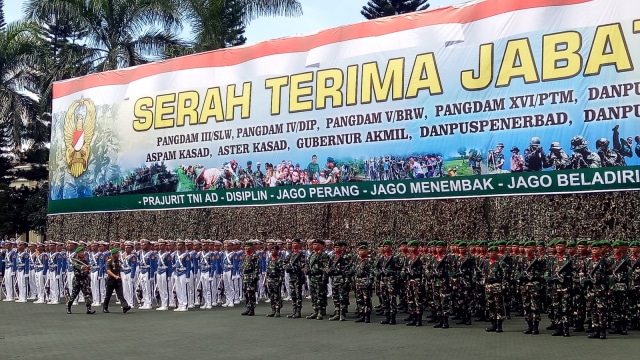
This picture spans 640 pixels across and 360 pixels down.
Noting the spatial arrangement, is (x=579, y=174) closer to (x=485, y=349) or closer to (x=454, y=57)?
(x=454, y=57)

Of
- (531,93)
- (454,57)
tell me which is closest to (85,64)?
(454,57)

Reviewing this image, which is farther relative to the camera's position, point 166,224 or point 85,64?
point 85,64

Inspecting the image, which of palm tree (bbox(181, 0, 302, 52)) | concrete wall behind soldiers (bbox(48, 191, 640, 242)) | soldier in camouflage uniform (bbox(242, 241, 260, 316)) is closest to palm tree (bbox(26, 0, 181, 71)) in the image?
palm tree (bbox(181, 0, 302, 52))

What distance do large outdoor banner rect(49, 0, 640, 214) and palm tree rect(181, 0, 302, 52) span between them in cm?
496

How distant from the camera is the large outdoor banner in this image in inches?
622

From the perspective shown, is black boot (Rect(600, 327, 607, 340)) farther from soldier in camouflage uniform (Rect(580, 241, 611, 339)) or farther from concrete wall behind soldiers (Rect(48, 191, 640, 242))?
concrete wall behind soldiers (Rect(48, 191, 640, 242))

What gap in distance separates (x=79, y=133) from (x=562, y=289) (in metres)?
17.7

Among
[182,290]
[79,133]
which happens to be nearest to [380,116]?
[182,290]

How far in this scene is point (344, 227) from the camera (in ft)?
64.6

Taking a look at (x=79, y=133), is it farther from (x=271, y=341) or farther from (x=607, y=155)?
(x=607, y=155)

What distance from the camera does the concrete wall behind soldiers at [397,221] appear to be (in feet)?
52.1

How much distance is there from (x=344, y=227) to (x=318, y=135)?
7.77ft

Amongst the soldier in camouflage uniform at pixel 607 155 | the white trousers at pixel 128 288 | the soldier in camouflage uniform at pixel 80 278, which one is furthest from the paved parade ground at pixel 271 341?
the soldier in camouflage uniform at pixel 607 155

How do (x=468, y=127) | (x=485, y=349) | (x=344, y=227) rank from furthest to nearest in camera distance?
1. (x=344, y=227)
2. (x=468, y=127)
3. (x=485, y=349)
